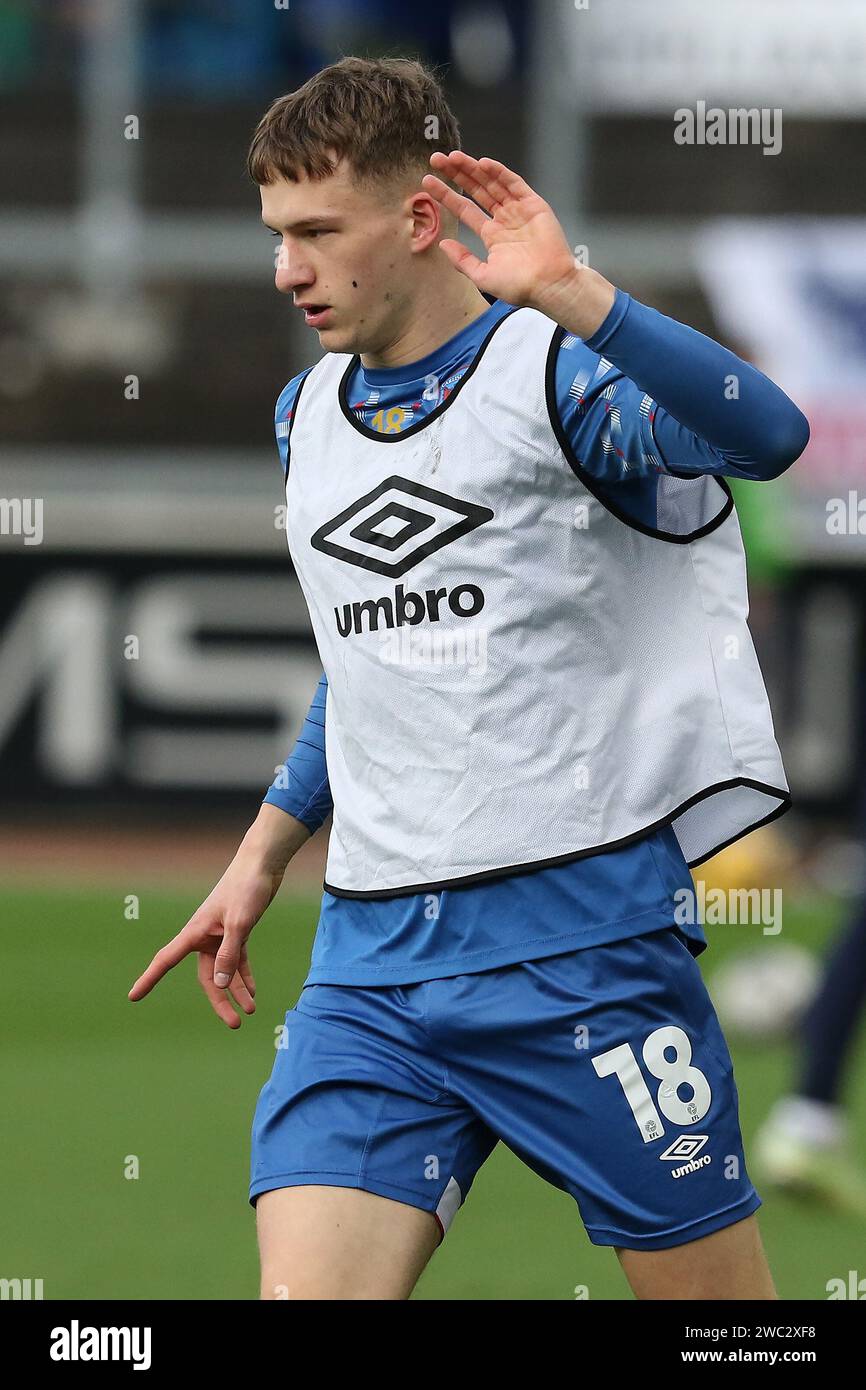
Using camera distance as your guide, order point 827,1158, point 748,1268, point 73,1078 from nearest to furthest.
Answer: point 748,1268, point 827,1158, point 73,1078


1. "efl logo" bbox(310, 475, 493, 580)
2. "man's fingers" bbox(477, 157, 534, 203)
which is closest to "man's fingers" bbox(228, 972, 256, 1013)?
"efl logo" bbox(310, 475, 493, 580)

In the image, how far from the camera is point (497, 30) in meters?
16.7

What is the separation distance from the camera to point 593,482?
9.98 ft

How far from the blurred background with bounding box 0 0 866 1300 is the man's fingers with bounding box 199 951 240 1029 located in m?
1.72

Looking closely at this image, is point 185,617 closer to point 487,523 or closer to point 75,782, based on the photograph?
point 75,782

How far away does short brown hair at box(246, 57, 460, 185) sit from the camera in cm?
308

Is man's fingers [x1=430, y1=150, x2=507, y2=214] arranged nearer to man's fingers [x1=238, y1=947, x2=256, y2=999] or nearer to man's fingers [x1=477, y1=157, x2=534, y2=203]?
man's fingers [x1=477, y1=157, x2=534, y2=203]

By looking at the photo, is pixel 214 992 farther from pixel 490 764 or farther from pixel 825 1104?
pixel 825 1104

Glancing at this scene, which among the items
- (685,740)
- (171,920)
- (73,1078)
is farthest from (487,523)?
(171,920)

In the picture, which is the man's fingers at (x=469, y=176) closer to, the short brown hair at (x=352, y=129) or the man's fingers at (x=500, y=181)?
the man's fingers at (x=500, y=181)

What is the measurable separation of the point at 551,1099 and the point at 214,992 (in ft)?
2.02

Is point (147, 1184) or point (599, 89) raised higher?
point (599, 89)

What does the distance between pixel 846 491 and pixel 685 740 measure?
983 centimetres

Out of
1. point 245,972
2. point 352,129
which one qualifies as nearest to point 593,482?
point 352,129
